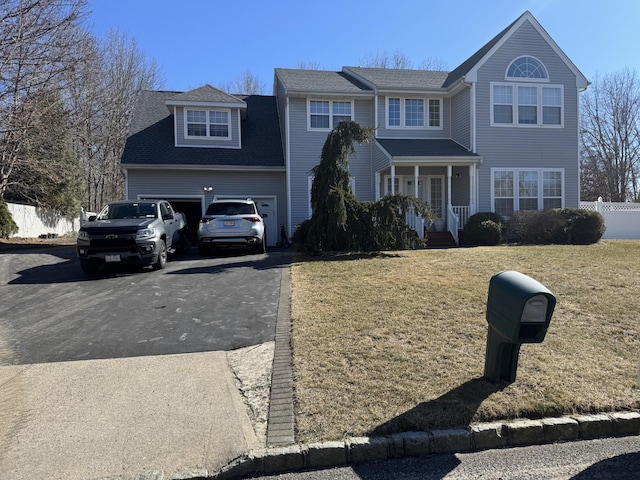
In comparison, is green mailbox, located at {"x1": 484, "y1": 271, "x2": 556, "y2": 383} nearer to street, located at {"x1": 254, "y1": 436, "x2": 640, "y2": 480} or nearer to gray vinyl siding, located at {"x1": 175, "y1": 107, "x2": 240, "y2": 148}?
street, located at {"x1": 254, "y1": 436, "x2": 640, "y2": 480}

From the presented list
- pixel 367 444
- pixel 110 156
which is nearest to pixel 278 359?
pixel 367 444

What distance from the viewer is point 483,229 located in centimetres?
1573

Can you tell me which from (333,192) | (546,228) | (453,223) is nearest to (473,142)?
(453,223)

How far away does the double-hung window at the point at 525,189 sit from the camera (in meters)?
17.9

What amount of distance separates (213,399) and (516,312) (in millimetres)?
2862

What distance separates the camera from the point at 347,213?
12547mm

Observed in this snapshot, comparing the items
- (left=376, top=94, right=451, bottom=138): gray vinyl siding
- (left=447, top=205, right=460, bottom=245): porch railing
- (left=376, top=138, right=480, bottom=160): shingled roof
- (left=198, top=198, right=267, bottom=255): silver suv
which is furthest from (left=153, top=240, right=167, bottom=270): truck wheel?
(left=376, top=94, right=451, bottom=138): gray vinyl siding

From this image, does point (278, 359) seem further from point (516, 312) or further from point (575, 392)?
point (575, 392)

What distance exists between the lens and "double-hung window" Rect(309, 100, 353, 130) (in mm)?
18562

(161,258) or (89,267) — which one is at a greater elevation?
(161,258)

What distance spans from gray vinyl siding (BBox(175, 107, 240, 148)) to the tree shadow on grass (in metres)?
16.7

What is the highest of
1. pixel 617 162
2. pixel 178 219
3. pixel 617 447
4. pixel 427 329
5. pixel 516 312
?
pixel 617 162

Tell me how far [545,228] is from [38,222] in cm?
2547

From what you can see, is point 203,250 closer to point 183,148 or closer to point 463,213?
point 183,148
